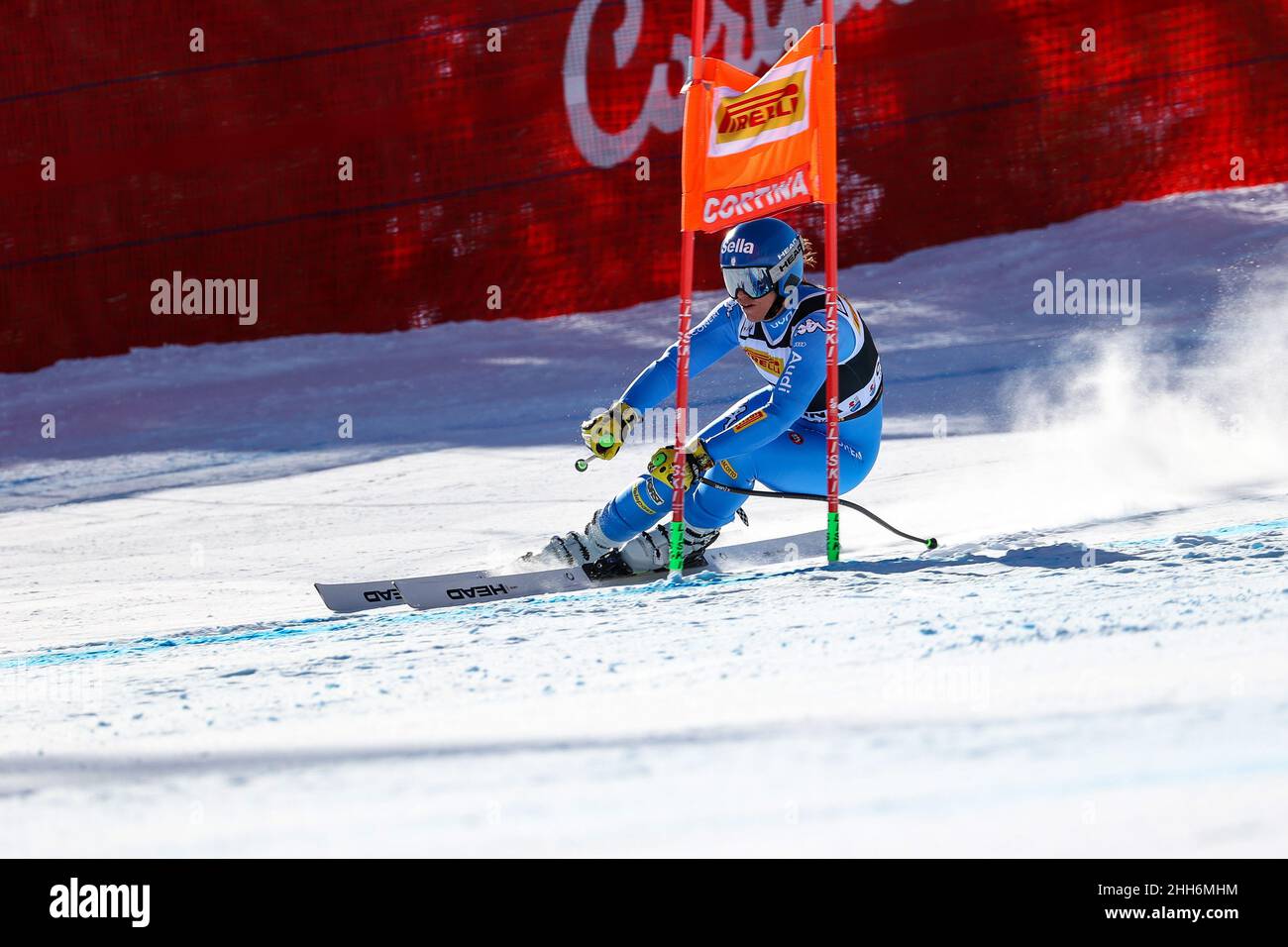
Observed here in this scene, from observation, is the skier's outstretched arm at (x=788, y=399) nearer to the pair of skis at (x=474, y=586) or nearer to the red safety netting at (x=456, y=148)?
the pair of skis at (x=474, y=586)

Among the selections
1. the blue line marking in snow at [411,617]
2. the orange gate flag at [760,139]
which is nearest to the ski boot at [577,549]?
the blue line marking in snow at [411,617]

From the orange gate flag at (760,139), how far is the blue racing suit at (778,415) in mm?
379

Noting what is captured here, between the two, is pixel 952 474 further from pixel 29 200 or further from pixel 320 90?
pixel 29 200

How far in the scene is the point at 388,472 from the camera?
827 centimetres

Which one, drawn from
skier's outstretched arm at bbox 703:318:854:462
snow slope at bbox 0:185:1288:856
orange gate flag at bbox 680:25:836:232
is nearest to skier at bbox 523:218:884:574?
skier's outstretched arm at bbox 703:318:854:462

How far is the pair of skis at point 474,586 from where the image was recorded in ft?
17.7

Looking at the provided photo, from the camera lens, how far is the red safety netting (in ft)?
35.1

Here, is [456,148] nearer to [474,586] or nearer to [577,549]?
[577,549]

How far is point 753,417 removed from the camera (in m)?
5.09

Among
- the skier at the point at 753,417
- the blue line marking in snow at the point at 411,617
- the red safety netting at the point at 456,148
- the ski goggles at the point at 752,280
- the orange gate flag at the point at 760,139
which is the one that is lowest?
the blue line marking in snow at the point at 411,617

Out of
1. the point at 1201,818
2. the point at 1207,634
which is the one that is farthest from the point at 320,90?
the point at 1201,818

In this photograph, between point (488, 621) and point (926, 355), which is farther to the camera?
point (926, 355)

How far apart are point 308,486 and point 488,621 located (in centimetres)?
354

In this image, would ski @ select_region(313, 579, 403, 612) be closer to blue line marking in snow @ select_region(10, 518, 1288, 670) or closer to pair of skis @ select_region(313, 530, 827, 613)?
pair of skis @ select_region(313, 530, 827, 613)
